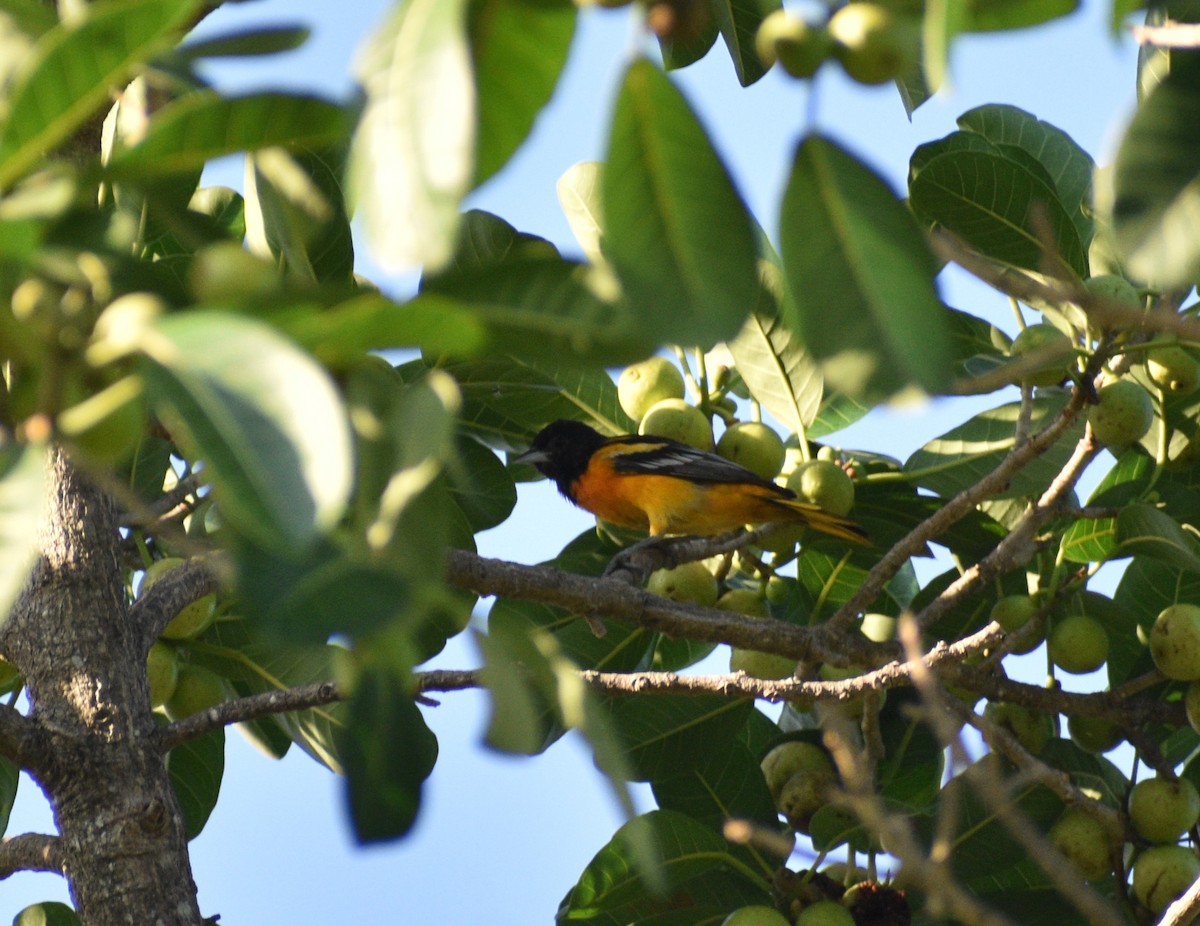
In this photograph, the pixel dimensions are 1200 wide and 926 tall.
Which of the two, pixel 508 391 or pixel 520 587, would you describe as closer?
pixel 520 587

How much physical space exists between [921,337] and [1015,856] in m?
2.76

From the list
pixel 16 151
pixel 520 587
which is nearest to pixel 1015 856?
pixel 520 587

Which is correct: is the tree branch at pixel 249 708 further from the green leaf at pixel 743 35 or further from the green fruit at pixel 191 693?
the green leaf at pixel 743 35

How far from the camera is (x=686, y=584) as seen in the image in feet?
12.4

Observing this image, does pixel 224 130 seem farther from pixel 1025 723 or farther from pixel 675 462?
pixel 675 462

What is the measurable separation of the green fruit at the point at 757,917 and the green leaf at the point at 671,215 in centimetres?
239

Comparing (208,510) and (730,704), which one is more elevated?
(208,510)

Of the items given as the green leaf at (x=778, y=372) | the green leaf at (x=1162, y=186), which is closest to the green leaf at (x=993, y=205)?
the green leaf at (x=778, y=372)

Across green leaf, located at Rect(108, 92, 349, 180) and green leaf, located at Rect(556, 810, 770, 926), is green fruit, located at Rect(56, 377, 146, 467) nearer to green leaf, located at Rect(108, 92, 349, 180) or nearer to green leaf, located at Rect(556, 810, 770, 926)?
green leaf, located at Rect(108, 92, 349, 180)

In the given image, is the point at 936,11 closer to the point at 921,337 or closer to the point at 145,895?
the point at 921,337

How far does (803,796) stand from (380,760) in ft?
9.20

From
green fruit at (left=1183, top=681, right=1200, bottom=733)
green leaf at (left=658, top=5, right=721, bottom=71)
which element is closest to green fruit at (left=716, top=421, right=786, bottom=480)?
green fruit at (left=1183, top=681, right=1200, bottom=733)

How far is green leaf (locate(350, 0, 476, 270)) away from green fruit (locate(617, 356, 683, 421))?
3051mm

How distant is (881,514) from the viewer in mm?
3768
